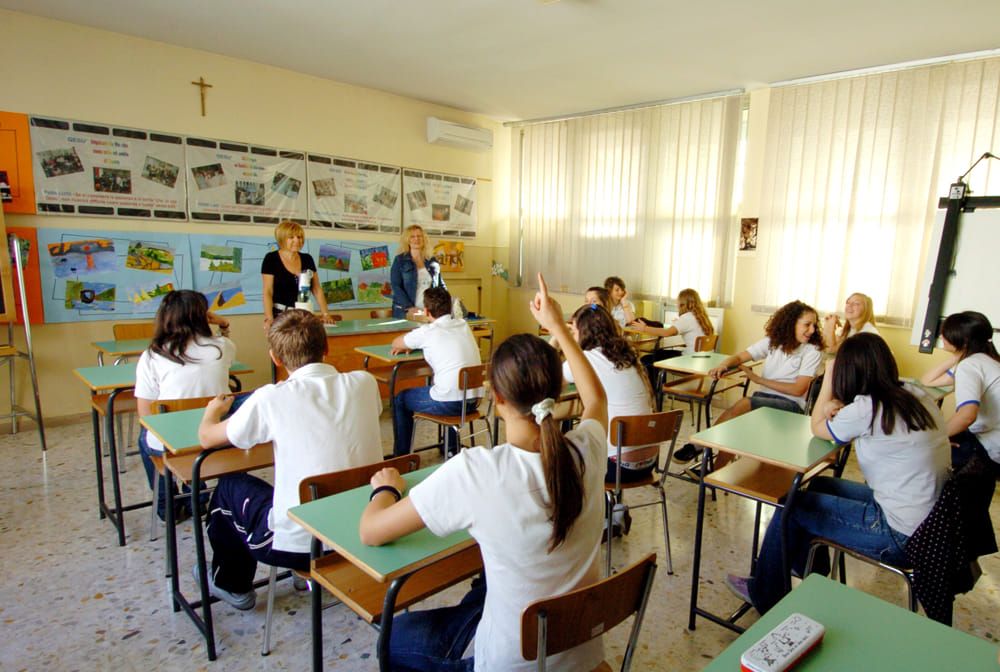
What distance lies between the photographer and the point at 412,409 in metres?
3.57

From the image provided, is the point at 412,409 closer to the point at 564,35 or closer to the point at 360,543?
the point at 360,543

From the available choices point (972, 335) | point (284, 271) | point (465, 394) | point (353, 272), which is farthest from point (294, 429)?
point (353, 272)

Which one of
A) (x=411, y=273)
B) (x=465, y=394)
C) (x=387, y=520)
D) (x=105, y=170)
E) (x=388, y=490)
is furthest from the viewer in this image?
(x=411, y=273)

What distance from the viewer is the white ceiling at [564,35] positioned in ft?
12.1

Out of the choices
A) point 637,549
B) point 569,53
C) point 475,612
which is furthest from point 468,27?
point 475,612

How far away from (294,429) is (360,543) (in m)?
0.52

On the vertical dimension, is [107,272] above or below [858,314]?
above

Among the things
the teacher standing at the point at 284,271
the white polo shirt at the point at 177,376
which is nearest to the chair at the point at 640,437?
the white polo shirt at the point at 177,376

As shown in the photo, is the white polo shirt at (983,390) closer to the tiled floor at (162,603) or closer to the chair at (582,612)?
the tiled floor at (162,603)

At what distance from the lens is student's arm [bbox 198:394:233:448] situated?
178 cm

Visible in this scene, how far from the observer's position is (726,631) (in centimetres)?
221

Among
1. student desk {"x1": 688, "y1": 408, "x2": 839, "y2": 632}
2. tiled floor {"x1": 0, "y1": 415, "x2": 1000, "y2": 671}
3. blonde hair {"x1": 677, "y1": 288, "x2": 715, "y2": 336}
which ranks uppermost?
blonde hair {"x1": 677, "y1": 288, "x2": 715, "y2": 336}

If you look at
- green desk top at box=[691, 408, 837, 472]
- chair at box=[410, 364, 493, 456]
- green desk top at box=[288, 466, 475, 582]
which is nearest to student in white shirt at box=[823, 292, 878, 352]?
green desk top at box=[691, 408, 837, 472]

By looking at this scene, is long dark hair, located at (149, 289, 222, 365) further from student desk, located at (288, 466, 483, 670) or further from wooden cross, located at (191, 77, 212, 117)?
wooden cross, located at (191, 77, 212, 117)
